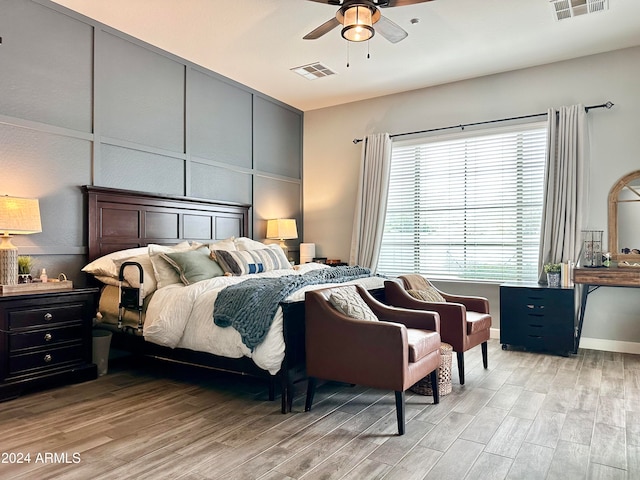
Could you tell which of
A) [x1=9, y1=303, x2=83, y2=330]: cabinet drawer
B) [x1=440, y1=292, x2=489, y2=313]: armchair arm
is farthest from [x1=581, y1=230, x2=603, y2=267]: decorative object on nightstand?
[x1=9, y1=303, x2=83, y2=330]: cabinet drawer

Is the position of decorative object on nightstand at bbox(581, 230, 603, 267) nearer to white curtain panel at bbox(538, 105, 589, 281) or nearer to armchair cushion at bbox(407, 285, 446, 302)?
white curtain panel at bbox(538, 105, 589, 281)

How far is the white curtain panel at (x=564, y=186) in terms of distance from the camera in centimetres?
482

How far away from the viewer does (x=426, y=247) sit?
6012 mm

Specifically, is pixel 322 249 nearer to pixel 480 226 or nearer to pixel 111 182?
pixel 480 226

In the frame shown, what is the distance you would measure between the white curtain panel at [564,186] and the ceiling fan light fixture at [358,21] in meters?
2.81

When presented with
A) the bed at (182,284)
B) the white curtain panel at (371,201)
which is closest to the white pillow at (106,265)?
the bed at (182,284)

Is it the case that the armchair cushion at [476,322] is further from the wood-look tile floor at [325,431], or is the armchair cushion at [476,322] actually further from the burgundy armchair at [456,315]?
the wood-look tile floor at [325,431]

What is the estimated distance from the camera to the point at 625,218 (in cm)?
470

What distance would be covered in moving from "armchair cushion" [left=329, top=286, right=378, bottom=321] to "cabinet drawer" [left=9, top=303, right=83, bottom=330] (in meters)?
2.06

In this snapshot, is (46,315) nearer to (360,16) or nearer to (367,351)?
(367,351)

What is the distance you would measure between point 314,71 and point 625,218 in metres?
3.74

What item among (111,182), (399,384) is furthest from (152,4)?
(399,384)

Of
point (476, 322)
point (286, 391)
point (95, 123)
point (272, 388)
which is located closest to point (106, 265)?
point (95, 123)

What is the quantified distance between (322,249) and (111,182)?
10.8 ft
